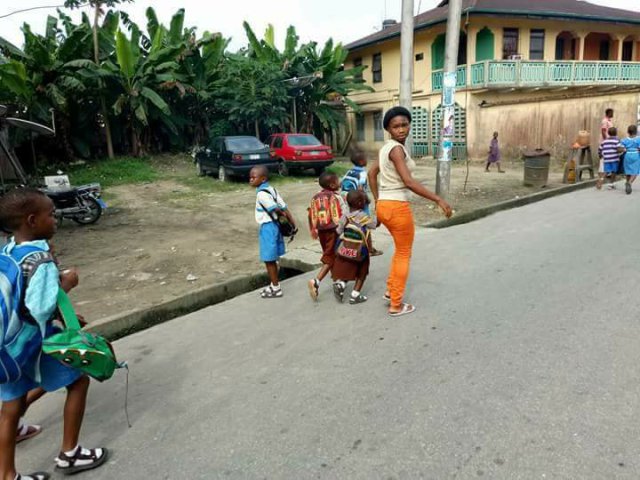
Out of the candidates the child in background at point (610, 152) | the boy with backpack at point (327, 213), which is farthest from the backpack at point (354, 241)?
the child in background at point (610, 152)

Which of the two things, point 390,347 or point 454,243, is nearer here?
point 390,347

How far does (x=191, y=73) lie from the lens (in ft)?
69.6

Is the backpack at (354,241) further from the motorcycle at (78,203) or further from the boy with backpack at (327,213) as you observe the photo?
the motorcycle at (78,203)

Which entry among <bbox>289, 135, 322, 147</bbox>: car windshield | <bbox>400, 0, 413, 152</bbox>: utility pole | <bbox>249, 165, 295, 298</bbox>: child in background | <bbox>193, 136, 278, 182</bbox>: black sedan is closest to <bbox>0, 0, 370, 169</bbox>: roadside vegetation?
<bbox>193, 136, 278, 182</bbox>: black sedan

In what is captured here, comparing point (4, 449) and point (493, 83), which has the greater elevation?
point (493, 83)

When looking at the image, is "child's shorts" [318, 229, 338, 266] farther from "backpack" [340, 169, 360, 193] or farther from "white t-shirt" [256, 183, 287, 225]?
"backpack" [340, 169, 360, 193]

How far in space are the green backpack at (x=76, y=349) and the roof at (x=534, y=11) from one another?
833 inches

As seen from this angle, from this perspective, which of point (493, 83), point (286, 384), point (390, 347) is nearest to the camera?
point (286, 384)

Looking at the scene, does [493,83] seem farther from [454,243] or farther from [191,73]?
[454,243]

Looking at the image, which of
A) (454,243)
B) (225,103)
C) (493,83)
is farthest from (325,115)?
(454,243)

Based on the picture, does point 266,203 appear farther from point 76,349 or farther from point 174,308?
point 76,349

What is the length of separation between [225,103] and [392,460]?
20.8m

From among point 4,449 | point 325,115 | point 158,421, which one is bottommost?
point 158,421

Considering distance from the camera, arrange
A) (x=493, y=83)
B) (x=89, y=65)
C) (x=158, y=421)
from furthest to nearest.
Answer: (x=493, y=83), (x=89, y=65), (x=158, y=421)
